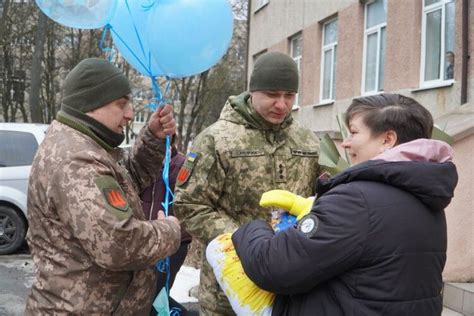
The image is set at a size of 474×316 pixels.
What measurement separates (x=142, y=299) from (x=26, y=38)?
2117 cm

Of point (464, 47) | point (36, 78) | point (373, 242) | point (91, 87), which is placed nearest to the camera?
point (373, 242)

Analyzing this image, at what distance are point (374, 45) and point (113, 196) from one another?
823 centimetres

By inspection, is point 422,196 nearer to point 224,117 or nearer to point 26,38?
point 224,117

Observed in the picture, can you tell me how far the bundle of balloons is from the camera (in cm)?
270

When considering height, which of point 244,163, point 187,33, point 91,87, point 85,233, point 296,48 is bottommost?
point 85,233

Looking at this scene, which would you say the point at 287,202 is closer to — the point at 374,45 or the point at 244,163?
the point at 244,163

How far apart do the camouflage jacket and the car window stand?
19.2 ft

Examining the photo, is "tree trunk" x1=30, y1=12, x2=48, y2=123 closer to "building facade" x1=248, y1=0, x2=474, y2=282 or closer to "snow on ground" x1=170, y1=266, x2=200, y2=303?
"building facade" x1=248, y1=0, x2=474, y2=282

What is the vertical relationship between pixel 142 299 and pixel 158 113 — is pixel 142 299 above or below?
below

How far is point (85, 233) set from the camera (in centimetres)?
194

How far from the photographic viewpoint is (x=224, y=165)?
2518 millimetres

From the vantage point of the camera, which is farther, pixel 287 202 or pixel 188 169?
pixel 188 169

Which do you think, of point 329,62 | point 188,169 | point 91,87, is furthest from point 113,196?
point 329,62

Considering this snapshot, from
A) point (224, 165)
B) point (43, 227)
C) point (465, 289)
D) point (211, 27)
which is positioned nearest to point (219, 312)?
point (224, 165)
